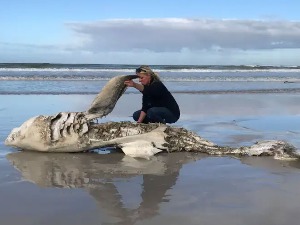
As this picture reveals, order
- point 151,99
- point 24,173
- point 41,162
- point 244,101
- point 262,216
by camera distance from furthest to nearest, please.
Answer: point 244,101 < point 151,99 < point 41,162 < point 24,173 < point 262,216

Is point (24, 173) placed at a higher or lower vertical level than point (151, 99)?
lower

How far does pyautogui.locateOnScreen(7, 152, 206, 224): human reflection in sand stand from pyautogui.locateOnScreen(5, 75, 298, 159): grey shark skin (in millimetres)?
138

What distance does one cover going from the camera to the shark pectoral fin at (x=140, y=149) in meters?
6.13

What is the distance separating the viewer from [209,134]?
8.09 meters

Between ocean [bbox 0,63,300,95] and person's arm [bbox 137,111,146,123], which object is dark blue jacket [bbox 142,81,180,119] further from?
ocean [bbox 0,63,300,95]

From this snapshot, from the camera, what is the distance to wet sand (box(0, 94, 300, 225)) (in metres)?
3.67

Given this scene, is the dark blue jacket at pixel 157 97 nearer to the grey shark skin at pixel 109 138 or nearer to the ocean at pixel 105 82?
the grey shark skin at pixel 109 138

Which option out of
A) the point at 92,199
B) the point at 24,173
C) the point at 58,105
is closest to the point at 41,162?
the point at 24,173

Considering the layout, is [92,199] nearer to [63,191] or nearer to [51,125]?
[63,191]

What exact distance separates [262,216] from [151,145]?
9.08 ft

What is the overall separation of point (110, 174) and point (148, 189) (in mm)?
757

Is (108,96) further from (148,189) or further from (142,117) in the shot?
(148,189)

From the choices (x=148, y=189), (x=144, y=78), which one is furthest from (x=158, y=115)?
(x=148, y=189)

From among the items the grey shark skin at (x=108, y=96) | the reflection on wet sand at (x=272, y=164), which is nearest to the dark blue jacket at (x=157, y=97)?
the grey shark skin at (x=108, y=96)
